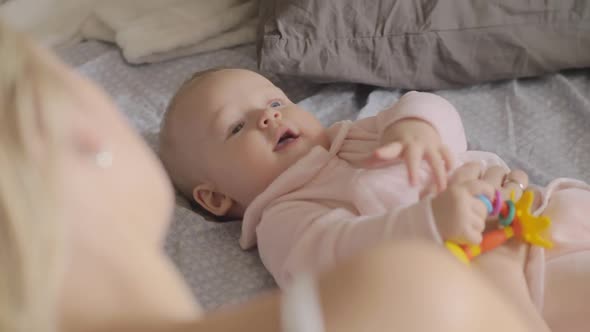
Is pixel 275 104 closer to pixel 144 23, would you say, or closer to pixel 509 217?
pixel 509 217

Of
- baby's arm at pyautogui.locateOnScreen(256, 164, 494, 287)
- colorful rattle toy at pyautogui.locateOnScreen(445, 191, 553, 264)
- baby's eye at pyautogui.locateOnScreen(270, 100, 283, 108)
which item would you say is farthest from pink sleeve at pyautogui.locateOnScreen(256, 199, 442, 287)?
baby's eye at pyautogui.locateOnScreen(270, 100, 283, 108)

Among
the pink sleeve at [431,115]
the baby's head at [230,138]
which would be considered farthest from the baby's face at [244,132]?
the pink sleeve at [431,115]

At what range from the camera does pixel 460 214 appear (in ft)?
2.80

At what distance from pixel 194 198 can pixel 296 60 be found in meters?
0.36

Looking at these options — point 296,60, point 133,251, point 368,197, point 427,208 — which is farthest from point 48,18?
point 133,251

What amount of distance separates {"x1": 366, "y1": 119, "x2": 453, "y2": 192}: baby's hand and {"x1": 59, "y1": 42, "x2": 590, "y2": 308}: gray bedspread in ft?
0.85

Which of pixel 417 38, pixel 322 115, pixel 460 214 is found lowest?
pixel 322 115

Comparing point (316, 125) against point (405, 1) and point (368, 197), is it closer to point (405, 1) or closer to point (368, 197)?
point (368, 197)

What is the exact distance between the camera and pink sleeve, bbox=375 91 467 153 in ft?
3.56

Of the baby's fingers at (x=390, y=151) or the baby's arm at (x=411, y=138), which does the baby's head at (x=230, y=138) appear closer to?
the baby's arm at (x=411, y=138)

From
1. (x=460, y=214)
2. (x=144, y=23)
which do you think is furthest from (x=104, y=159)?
(x=144, y=23)

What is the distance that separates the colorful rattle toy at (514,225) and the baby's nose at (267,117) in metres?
0.38

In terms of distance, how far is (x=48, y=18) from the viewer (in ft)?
5.39

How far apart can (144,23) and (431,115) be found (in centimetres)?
79
